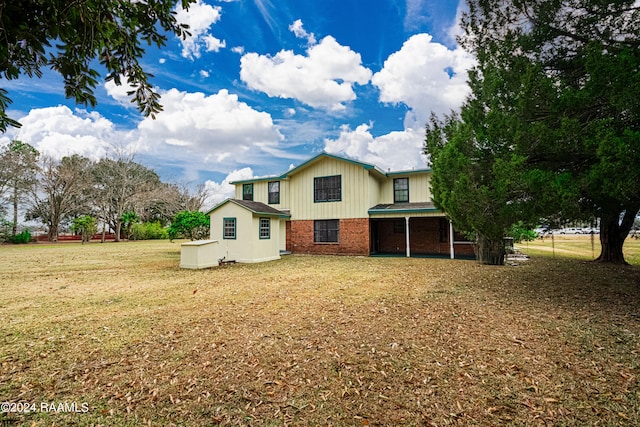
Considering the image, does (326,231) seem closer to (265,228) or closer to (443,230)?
(265,228)

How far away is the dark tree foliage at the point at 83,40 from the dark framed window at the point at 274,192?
1680 centimetres

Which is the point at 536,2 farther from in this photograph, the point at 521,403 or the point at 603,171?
the point at 521,403

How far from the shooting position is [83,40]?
285 cm

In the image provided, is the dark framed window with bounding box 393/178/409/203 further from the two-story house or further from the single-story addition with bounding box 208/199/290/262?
the single-story addition with bounding box 208/199/290/262

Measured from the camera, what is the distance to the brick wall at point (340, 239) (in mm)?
17531

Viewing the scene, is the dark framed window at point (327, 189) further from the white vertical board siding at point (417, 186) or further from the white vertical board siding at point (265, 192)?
the white vertical board siding at point (417, 186)

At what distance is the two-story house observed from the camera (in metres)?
16.0

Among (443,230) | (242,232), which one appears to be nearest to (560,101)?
(443,230)

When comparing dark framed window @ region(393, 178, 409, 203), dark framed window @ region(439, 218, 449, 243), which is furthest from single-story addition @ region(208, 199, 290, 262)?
dark framed window @ region(439, 218, 449, 243)

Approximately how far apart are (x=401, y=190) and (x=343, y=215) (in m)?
3.81

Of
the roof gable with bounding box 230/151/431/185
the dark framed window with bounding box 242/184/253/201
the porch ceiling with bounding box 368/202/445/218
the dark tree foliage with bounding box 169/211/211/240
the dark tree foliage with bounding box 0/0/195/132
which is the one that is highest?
the roof gable with bounding box 230/151/431/185

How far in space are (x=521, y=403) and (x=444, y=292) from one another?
496 cm

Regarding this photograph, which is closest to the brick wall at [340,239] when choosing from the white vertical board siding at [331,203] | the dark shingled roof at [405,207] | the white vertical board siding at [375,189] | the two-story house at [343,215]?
the two-story house at [343,215]

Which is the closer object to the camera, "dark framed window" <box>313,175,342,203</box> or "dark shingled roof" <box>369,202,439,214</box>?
"dark shingled roof" <box>369,202,439,214</box>
